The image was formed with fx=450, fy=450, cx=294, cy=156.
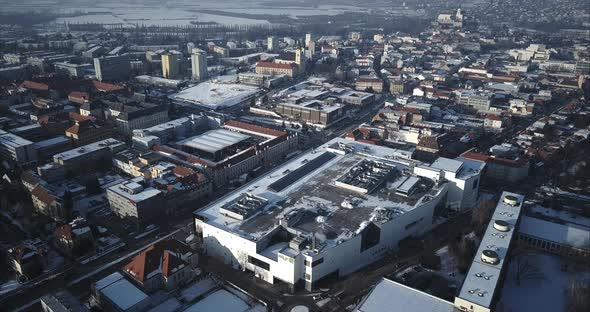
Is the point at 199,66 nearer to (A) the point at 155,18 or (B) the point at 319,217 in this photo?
(B) the point at 319,217

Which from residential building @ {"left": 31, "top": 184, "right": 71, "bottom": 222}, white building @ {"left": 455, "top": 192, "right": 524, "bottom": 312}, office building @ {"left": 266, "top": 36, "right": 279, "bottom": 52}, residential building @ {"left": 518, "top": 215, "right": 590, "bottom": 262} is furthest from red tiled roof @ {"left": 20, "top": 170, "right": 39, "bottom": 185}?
office building @ {"left": 266, "top": 36, "right": 279, "bottom": 52}

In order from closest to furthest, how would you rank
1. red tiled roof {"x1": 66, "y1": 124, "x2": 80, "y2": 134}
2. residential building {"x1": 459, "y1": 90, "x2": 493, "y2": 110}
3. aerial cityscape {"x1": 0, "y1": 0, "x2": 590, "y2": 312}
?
aerial cityscape {"x1": 0, "y1": 0, "x2": 590, "y2": 312} → red tiled roof {"x1": 66, "y1": 124, "x2": 80, "y2": 134} → residential building {"x1": 459, "y1": 90, "x2": 493, "y2": 110}

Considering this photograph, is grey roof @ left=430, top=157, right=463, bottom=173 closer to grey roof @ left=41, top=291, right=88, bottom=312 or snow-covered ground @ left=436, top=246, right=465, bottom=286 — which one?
snow-covered ground @ left=436, top=246, right=465, bottom=286

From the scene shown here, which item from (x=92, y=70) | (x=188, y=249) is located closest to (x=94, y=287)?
(x=188, y=249)

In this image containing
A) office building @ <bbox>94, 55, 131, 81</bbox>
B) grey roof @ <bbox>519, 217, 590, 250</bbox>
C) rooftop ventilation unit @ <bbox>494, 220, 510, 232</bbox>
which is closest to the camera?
rooftop ventilation unit @ <bbox>494, 220, 510, 232</bbox>

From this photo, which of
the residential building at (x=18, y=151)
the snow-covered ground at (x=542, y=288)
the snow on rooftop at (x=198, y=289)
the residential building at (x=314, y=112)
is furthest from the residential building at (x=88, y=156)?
the snow-covered ground at (x=542, y=288)

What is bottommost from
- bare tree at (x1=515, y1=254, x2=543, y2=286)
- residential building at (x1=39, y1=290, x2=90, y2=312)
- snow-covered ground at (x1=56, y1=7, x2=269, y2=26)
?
bare tree at (x1=515, y1=254, x2=543, y2=286)

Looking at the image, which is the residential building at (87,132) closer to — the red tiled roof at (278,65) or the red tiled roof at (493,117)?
the red tiled roof at (278,65)
